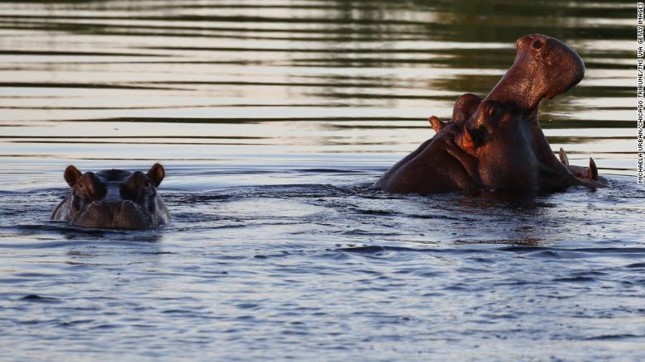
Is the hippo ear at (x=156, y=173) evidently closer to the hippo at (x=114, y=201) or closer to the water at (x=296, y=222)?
the hippo at (x=114, y=201)

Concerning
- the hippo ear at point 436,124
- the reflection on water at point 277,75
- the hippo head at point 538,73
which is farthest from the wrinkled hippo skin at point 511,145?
the reflection on water at point 277,75

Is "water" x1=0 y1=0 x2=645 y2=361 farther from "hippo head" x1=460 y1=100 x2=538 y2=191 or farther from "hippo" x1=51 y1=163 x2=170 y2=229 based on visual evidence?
"hippo head" x1=460 y1=100 x2=538 y2=191

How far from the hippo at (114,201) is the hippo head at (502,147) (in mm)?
2608

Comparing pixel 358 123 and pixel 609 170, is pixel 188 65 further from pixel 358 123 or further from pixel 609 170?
pixel 609 170

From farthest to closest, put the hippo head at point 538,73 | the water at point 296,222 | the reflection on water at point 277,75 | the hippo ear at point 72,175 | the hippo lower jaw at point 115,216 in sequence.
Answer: the reflection on water at point 277,75, the hippo head at point 538,73, the hippo ear at point 72,175, the hippo lower jaw at point 115,216, the water at point 296,222

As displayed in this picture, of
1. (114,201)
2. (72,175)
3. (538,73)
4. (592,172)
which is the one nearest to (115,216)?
(114,201)

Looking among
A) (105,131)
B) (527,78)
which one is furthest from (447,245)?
(105,131)

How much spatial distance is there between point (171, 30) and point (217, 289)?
17.5m

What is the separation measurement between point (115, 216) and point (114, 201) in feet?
0.38

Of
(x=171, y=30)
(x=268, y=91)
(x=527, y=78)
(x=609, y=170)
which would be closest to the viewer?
(x=527, y=78)

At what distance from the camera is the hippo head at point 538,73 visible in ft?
36.2

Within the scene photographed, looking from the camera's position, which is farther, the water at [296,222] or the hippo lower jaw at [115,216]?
the hippo lower jaw at [115,216]

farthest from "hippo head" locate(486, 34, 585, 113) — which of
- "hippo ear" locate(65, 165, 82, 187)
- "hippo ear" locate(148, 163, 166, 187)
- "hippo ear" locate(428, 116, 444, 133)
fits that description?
"hippo ear" locate(65, 165, 82, 187)

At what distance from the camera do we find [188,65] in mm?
20391
